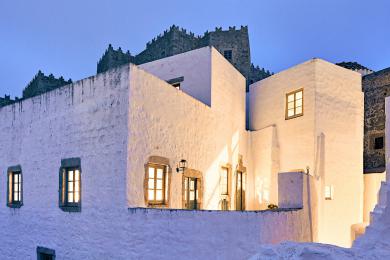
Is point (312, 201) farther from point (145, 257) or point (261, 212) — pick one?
point (145, 257)

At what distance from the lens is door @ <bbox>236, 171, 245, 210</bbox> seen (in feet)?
44.1

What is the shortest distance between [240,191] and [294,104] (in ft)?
12.5

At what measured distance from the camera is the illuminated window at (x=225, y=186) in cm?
1248

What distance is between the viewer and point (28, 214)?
35.3 feet

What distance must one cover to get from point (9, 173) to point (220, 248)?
25.5 ft

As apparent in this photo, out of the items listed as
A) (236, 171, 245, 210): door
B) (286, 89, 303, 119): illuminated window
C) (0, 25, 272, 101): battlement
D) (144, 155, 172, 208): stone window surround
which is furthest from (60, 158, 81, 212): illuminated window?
(0, 25, 272, 101): battlement

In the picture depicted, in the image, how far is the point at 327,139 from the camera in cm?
1237

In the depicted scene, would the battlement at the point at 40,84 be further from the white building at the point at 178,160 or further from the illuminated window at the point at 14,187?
the illuminated window at the point at 14,187

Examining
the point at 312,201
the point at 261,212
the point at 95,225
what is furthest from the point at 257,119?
the point at 95,225

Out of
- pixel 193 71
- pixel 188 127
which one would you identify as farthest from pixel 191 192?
pixel 193 71

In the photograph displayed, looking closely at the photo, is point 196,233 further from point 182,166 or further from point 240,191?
point 240,191

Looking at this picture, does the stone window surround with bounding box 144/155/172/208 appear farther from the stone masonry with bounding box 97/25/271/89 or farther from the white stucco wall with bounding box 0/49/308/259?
the stone masonry with bounding box 97/25/271/89

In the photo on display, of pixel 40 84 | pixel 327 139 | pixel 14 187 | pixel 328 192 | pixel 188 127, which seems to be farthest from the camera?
pixel 40 84

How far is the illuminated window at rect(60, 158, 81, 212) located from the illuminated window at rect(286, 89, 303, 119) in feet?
25.1
